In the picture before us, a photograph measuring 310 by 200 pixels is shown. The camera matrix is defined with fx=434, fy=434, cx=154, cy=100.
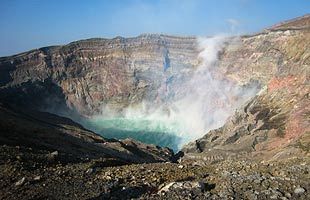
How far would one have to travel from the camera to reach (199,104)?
125 m

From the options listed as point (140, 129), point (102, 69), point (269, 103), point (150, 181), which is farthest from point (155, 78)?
point (150, 181)

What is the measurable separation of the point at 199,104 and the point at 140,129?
64.9 feet

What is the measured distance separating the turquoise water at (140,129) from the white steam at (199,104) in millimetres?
302

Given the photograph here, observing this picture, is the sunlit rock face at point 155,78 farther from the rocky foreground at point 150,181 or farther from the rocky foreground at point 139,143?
the rocky foreground at point 150,181

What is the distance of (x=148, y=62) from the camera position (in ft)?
463

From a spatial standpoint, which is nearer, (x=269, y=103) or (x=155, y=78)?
(x=269, y=103)

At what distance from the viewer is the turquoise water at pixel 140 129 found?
12098 cm

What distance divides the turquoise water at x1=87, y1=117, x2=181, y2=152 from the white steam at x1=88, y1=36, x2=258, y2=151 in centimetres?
30

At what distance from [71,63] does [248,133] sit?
83.1m

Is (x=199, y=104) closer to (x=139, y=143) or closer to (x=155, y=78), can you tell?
(x=155, y=78)

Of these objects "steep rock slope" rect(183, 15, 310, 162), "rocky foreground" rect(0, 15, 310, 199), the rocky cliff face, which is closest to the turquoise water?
the rocky cliff face

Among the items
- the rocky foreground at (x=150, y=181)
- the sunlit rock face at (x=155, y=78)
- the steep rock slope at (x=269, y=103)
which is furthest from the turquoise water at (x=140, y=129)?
the rocky foreground at (x=150, y=181)

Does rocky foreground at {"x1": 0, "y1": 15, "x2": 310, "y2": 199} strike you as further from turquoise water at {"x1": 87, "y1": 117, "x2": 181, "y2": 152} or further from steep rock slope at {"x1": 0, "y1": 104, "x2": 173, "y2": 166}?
turquoise water at {"x1": 87, "y1": 117, "x2": 181, "y2": 152}

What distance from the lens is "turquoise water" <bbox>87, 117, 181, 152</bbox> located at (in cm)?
12098
